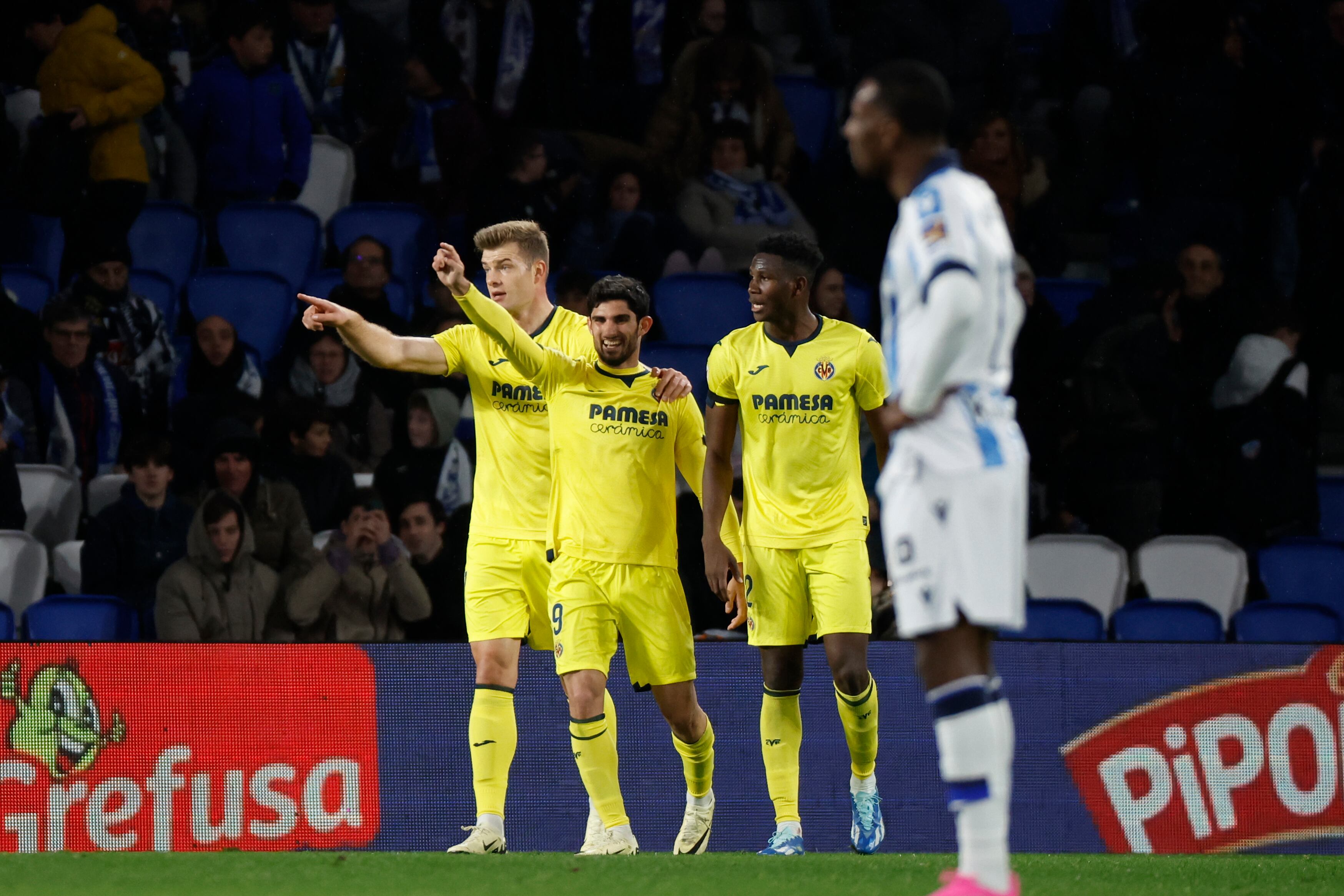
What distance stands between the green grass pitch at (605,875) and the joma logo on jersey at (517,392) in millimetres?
1755

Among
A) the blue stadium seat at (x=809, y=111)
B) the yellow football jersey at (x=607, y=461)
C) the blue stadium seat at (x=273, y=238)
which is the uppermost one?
the blue stadium seat at (x=809, y=111)

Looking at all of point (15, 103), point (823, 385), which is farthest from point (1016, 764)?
point (15, 103)

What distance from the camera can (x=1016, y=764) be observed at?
7.12 metres

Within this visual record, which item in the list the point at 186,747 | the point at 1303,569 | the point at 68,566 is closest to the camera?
the point at 186,747

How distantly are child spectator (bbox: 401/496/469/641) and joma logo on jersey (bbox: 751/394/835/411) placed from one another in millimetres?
2946

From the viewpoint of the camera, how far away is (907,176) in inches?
156

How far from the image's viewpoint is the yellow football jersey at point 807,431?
20.9 ft

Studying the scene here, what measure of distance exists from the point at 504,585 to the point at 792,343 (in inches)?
57.8

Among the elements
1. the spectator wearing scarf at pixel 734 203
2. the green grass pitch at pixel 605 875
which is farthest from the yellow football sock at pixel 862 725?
the spectator wearing scarf at pixel 734 203

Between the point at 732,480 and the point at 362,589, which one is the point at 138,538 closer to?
the point at 362,589

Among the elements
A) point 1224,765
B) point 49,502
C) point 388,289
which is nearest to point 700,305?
→ point 388,289

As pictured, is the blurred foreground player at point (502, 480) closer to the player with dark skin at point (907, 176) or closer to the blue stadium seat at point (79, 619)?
the player with dark skin at point (907, 176)

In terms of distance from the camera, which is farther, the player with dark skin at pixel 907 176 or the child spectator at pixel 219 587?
the child spectator at pixel 219 587

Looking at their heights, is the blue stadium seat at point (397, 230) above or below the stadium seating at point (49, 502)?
above
